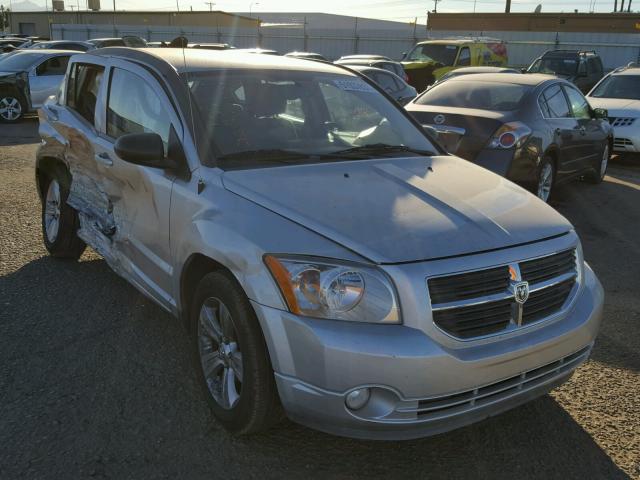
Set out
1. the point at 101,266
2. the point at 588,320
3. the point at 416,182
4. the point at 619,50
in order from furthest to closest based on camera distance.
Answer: the point at 619,50 < the point at 101,266 < the point at 416,182 < the point at 588,320

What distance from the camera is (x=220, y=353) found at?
119 inches

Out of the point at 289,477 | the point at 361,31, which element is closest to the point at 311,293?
the point at 289,477

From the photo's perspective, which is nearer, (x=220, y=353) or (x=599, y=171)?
(x=220, y=353)

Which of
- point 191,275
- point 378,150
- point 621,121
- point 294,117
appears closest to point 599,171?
point 621,121

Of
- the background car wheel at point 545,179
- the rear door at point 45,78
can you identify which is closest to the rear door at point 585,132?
the background car wheel at point 545,179

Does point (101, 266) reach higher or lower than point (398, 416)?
lower

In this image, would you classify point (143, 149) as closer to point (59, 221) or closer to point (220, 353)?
point (220, 353)

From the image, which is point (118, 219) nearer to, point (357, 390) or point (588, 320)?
point (357, 390)

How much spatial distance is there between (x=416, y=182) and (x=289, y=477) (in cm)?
158

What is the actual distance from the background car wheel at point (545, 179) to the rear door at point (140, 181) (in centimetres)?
490

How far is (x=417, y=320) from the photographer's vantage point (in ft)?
8.12

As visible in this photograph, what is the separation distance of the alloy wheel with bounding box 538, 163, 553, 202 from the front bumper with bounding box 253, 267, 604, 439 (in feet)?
17.0

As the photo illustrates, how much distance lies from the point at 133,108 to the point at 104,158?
408 millimetres

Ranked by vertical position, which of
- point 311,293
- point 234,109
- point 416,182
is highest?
point 234,109
